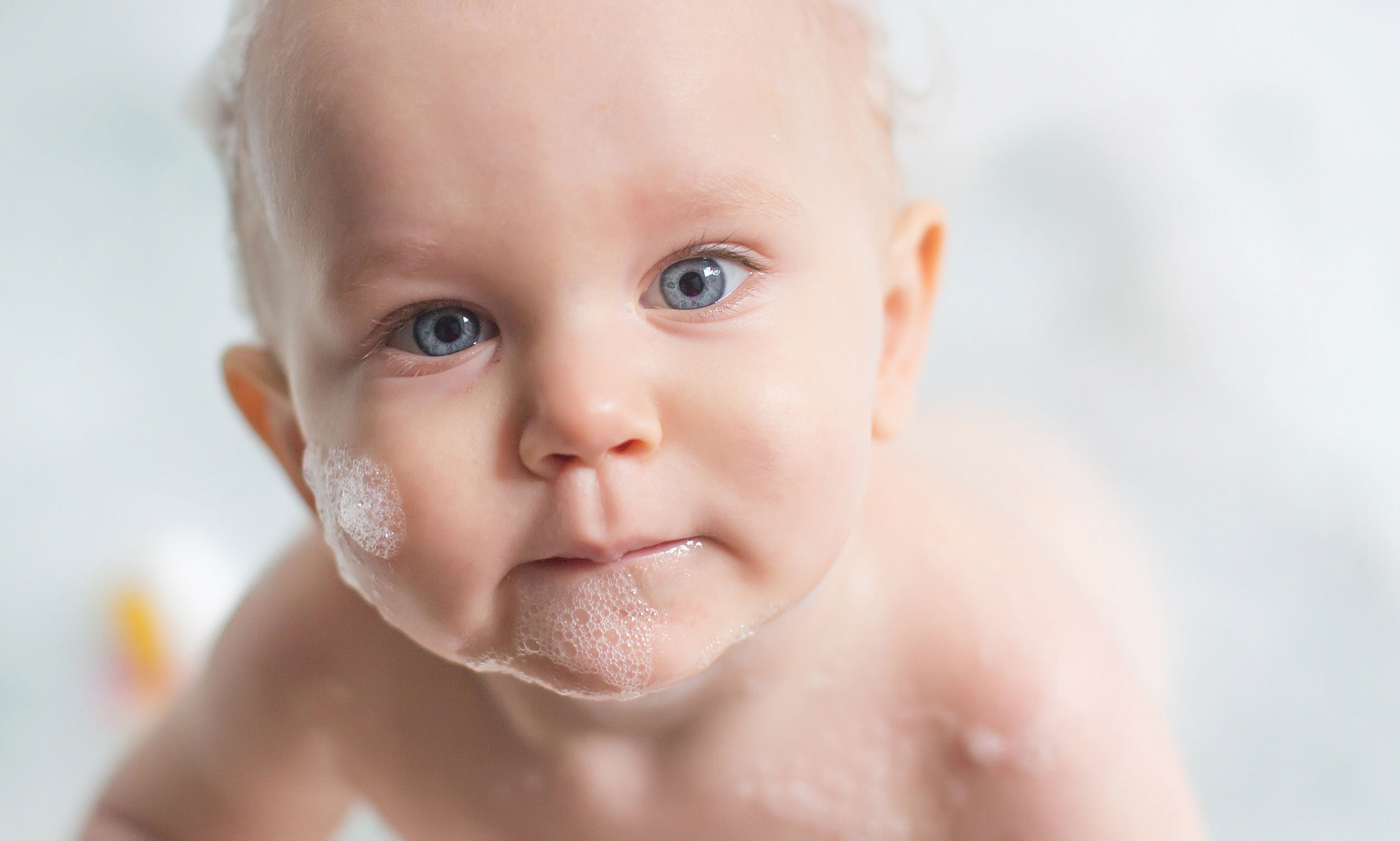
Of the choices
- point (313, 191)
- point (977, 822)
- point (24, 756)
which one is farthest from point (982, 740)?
point (24, 756)

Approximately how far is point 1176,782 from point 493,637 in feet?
1.53

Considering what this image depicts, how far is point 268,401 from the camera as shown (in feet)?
2.54

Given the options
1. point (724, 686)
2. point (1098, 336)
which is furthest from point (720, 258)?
point (1098, 336)

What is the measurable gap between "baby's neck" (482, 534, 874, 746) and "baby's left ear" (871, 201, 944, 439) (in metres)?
0.10

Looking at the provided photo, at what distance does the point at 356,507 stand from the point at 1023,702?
0.43 m

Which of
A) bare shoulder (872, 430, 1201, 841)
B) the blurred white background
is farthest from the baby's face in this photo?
the blurred white background

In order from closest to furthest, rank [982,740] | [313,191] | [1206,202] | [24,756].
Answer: [313,191], [982,740], [24,756], [1206,202]

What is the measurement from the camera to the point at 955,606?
840mm

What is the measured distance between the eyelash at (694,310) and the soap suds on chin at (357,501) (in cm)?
5

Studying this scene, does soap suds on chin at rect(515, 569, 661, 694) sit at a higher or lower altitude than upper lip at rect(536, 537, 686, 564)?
lower

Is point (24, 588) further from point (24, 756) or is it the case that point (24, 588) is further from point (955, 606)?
point (955, 606)

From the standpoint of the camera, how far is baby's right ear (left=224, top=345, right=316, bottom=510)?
0.76 metres

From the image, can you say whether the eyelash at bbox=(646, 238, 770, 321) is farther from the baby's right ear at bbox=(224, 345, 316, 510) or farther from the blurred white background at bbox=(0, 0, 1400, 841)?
the blurred white background at bbox=(0, 0, 1400, 841)

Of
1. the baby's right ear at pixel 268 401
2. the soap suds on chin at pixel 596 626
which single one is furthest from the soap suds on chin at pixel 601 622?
the baby's right ear at pixel 268 401
